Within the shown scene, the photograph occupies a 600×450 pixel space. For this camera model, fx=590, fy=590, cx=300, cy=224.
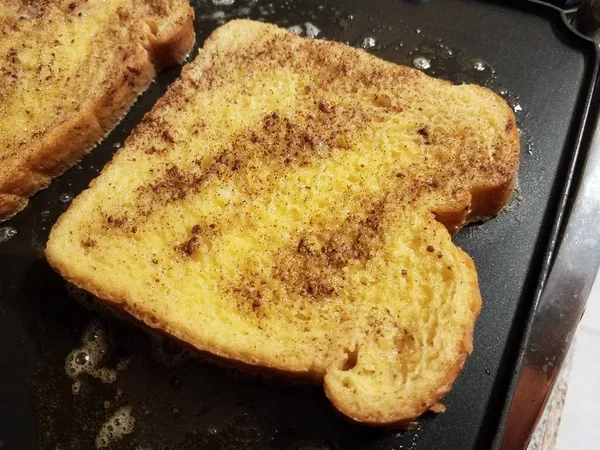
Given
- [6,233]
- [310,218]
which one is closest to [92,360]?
[6,233]

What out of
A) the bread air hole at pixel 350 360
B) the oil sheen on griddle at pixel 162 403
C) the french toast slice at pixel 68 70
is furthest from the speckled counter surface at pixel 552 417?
the french toast slice at pixel 68 70

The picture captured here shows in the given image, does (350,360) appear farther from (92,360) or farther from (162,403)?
(92,360)

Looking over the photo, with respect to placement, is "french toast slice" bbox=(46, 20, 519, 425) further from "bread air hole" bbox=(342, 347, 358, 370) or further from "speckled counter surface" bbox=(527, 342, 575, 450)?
"speckled counter surface" bbox=(527, 342, 575, 450)

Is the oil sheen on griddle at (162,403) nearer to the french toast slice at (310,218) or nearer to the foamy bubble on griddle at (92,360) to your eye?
the foamy bubble on griddle at (92,360)

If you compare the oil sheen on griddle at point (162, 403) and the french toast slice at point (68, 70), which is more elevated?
the french toast slice at point (68, 70)

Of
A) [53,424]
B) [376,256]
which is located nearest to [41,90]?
[53,424]

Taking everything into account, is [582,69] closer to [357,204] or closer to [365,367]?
[357,204]

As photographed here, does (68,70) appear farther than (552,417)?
Yes

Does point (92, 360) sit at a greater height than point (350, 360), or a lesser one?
lesser
